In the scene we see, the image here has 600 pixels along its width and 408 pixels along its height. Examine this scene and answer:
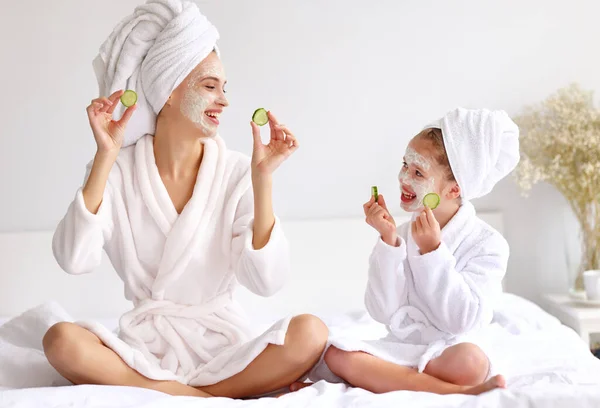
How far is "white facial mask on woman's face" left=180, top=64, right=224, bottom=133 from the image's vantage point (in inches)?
74.6

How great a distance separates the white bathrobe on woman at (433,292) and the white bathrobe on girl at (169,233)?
234 mm

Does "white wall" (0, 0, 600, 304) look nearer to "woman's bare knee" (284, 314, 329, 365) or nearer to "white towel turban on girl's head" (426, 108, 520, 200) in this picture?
"white towel turban on girl's head" (426, 108, 520, 200)

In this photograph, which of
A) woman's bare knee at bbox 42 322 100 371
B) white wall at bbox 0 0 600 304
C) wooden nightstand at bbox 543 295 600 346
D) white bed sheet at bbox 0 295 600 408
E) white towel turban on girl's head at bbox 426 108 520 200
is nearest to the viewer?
white bed sheet at bbox 0 295 600 408

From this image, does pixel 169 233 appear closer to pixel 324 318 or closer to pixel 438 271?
pixel 438 271

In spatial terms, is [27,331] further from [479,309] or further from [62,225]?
[479,309]

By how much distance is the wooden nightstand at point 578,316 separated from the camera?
274 cm

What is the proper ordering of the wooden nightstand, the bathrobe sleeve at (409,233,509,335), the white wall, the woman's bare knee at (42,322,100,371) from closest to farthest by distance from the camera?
the woman's bare knee at (42,322,100,371) < the bathrobe sleeve at (409,233,509,335) < the wooden nightstand < the white wall

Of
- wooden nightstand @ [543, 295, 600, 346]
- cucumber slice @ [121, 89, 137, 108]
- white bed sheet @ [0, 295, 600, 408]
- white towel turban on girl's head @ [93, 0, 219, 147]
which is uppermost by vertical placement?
white towel turban on girl's head @ [93, 0, 219, 147]

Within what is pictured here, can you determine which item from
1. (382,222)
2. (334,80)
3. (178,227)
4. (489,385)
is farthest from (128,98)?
(334,80)

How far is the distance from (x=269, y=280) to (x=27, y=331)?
2.36ft

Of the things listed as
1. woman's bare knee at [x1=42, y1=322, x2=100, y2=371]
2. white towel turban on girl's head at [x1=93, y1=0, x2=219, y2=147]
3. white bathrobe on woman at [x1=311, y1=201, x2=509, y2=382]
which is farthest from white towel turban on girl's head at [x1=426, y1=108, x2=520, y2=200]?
woman's bare knee at [x1=42, y1=322, x2=100, y2=371]

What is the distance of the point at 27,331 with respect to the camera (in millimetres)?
2055

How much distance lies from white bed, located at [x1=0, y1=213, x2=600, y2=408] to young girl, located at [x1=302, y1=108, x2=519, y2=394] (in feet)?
0.33

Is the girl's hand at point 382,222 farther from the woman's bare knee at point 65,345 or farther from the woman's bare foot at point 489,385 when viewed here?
the woman's bare knee at point 65,345
